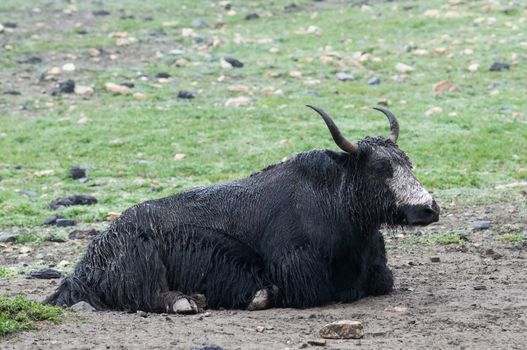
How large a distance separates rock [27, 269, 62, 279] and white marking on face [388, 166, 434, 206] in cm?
330

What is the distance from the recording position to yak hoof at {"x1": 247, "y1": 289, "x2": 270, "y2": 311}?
8.62m

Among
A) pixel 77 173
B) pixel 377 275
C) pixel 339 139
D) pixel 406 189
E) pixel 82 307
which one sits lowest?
pixel 77 173

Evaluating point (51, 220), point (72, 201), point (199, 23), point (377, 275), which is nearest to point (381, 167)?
point (377, 275)

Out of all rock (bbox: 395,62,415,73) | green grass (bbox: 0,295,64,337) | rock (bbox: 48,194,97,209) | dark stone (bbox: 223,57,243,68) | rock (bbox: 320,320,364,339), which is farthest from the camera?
dark stone (bbox: 223,57,243,68)

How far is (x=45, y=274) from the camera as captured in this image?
33.3 ft

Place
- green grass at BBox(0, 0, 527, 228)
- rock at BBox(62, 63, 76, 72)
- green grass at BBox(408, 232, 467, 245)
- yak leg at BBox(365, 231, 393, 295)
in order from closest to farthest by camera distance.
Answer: yak leg at BBox(365, 231, 393, 295)
green grass at BBox(408, 232, 467, 245)
green grass at BBox(0, 0, 527, 228)
rock at BBox(62, 63, 76, 72)

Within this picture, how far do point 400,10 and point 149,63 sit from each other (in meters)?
7.51

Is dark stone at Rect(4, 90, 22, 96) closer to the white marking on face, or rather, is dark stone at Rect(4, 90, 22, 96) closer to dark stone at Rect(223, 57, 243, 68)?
dark stone at Rect(223, 57, 243, 68)

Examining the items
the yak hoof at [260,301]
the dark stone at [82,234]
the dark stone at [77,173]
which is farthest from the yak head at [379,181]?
the dark stone at [77,173]

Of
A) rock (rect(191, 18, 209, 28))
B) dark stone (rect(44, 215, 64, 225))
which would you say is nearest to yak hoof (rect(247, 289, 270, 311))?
dark stone (rect(44, 215, 64, 225))

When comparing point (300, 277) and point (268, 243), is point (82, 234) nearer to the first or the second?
point (268, 243)

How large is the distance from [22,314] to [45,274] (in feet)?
8.35

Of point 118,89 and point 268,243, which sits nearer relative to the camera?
point 268,243

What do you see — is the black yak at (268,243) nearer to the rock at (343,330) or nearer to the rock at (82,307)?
the rock at (82,307)
